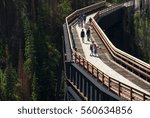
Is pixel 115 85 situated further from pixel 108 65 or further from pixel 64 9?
pixel 64 9

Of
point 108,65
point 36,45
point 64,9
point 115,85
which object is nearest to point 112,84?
point 115,85

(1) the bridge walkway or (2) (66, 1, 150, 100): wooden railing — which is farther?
(1) the bridge walkway

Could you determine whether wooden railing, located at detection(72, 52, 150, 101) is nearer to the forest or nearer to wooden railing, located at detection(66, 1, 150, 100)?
wooden railing, located at detection(66, 1, 150, 100)

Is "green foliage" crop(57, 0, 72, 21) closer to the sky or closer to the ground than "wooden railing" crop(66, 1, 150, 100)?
closer to the sky

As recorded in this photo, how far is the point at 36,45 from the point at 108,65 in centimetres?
5682

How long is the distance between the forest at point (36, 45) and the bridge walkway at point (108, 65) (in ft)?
111

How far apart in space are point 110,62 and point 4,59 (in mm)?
62885

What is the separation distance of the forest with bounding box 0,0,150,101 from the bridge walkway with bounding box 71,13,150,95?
33802 millimetres

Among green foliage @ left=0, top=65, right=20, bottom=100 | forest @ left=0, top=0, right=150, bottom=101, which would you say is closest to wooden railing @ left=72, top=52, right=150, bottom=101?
forest @ left=0, top=0, right=150, bottom=101

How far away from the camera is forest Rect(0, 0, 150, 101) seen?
276 ft

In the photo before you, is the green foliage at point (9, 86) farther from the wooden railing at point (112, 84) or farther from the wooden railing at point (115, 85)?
the wooden railing at point (115, 85)

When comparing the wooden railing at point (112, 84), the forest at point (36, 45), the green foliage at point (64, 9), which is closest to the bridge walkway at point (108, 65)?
the wooden railing at point (112, 84)

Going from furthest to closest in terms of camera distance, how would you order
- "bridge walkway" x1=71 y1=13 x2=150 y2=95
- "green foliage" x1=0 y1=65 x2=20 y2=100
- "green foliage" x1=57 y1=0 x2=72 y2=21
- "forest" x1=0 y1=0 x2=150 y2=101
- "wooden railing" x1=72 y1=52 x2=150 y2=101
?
"green foliage" x1=57 y1=0 x2=72 y2=21, "forest" x1=0 y1=0 x2=150 y2=101, "green foliage" x1=0 y1=65 x2=20 y2=100, "bridge walkway" x1=71 y1=13 x2=150 y2=95, "wooden railing" x1=72 y1=52 x2=150 y2=101

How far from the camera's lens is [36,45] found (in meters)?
92.1
